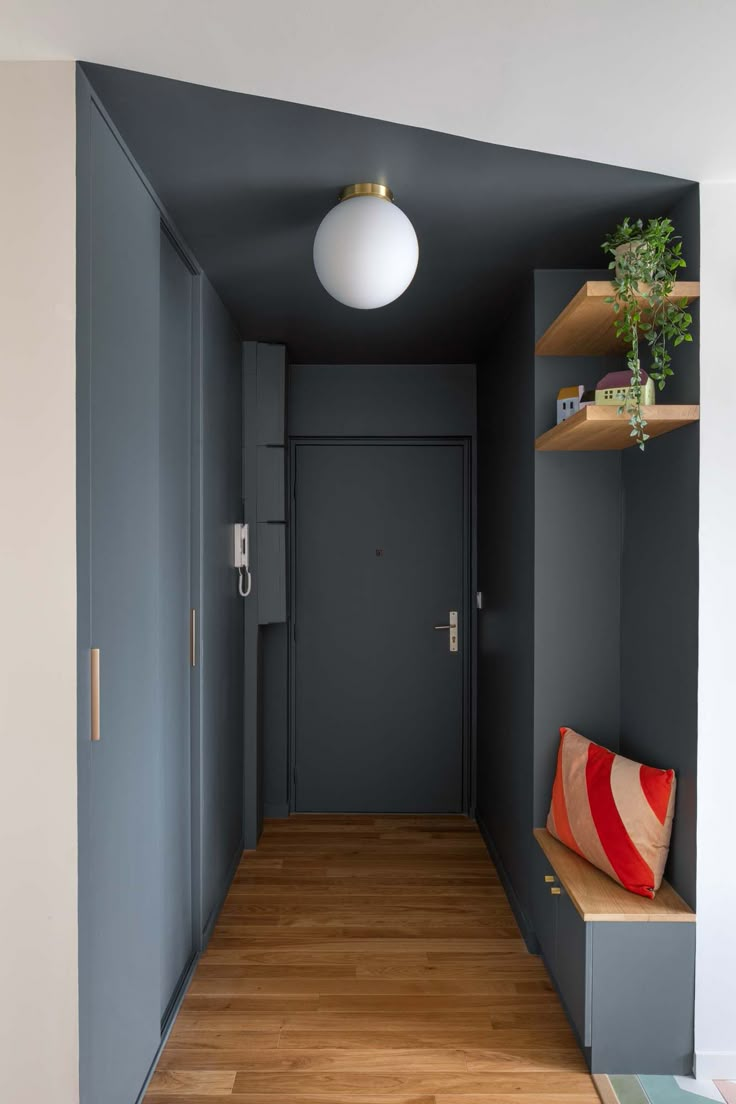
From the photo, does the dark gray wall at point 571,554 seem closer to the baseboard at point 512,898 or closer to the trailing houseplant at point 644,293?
the baseboard at point 512,898

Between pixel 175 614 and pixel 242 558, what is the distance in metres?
1.02

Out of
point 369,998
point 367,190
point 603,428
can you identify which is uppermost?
point 367,190

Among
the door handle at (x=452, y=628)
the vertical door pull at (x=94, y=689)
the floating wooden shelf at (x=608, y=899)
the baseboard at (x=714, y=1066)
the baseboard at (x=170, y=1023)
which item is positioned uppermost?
the vertical door pull at (x=94, y=689)

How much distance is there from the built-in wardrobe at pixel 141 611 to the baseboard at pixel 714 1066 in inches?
59.4

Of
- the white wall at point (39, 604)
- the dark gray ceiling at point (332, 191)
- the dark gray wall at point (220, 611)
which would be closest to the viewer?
the white wall at point (39, 604)

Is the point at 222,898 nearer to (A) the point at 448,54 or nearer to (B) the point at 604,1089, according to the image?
(B) the point at 604,1089

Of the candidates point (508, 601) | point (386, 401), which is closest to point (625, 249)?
point (508, 601)

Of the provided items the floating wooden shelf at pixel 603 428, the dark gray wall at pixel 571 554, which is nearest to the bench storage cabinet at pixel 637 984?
the dark gray wall at pixel 571 554

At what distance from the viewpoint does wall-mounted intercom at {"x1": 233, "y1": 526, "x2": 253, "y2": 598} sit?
11.5 feet

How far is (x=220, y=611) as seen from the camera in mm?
3184

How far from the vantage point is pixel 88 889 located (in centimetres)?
161

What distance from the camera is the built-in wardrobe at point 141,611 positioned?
1632 mm

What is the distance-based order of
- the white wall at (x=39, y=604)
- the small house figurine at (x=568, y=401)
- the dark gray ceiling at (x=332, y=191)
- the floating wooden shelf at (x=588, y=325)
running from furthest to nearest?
1. the small house figurine at (x=568, y=401)
2. the floating wooden shelf at (x=588, y=325)
3. the dark gray ceiling at (x=332, y=191)
4. the white wall at (x=39, y=604)

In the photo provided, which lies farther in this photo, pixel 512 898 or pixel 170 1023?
pixel 512 898
